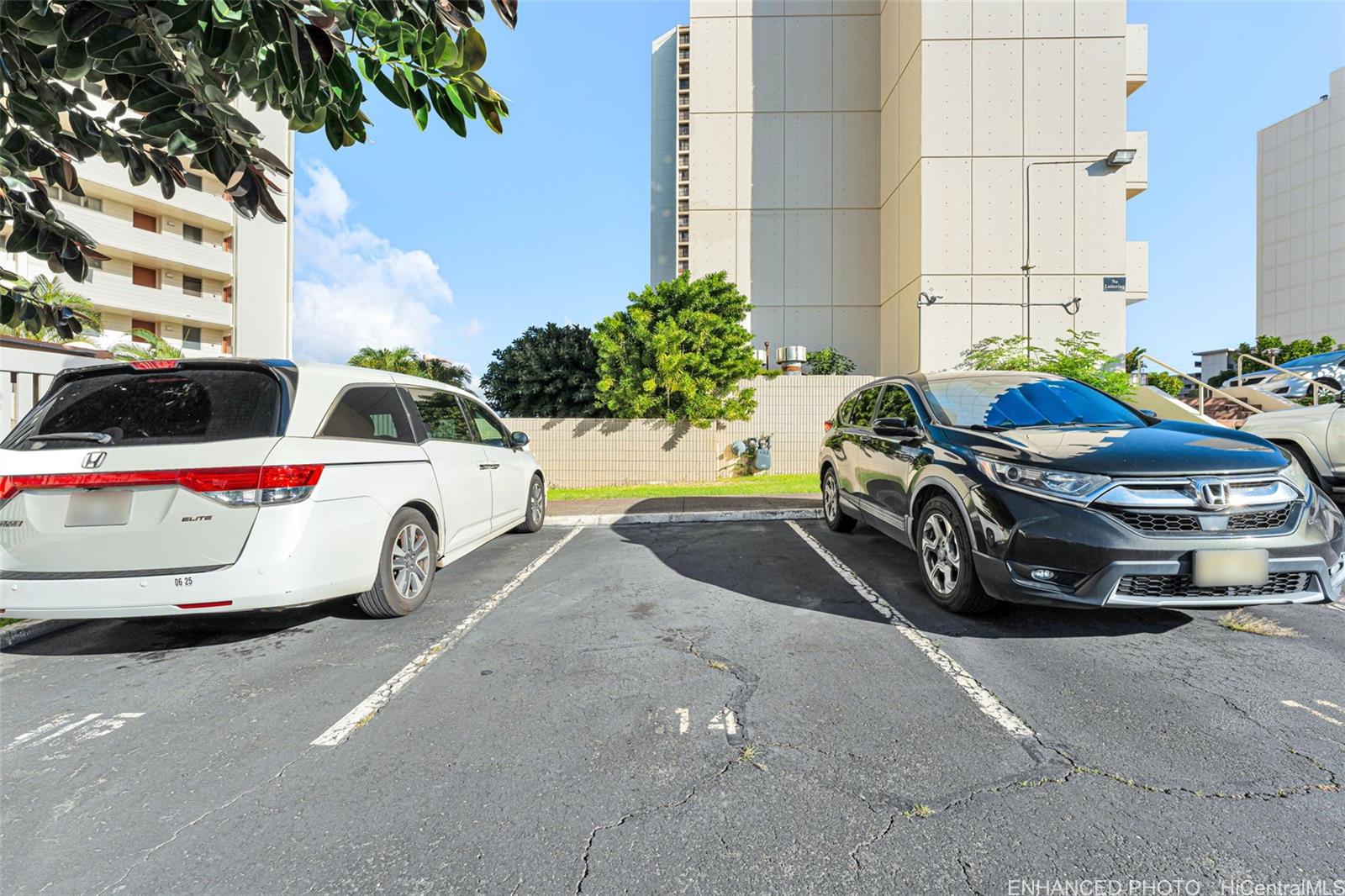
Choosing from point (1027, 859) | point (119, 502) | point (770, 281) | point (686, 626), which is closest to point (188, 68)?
point (119, 502)

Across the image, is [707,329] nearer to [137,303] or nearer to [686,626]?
[686,626]

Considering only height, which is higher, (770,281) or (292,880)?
(770,281)

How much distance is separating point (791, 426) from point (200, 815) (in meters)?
14.1

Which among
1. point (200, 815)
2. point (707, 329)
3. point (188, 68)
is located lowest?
point (200, 815)

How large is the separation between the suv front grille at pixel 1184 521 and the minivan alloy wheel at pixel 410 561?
4.48 meters

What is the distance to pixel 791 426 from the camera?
595 inches

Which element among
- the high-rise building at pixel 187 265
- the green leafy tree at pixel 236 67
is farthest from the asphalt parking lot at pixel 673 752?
the high-rise building at pixel 187 265

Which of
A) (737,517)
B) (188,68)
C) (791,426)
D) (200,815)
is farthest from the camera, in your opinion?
(791,426)

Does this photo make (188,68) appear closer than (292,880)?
No

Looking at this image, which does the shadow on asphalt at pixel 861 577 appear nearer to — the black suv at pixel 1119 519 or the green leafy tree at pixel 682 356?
the black suv at pixel 1119 519

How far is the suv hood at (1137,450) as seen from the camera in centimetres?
318

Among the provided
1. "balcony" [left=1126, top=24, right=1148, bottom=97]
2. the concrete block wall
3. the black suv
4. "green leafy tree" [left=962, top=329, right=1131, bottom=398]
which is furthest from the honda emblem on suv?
"balcony" [left=1126, top=24, right=1148, bottom=97]

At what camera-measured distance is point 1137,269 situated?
693 inches

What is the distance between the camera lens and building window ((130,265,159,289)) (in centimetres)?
2841
